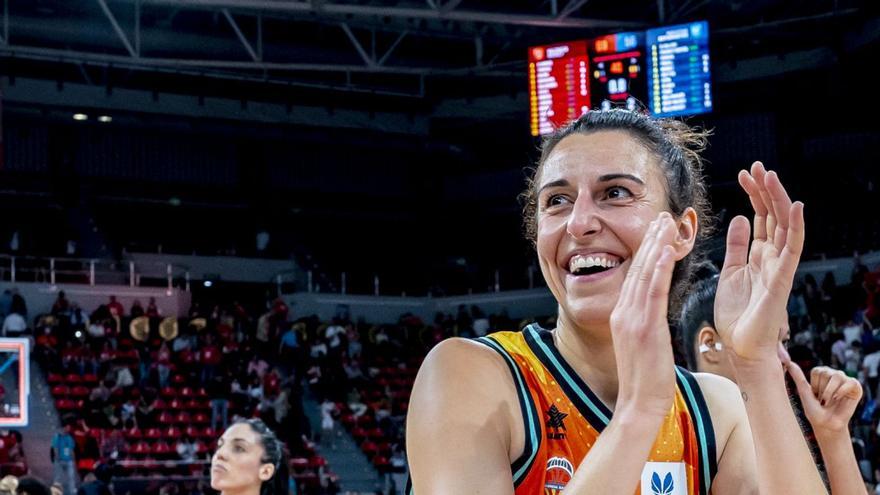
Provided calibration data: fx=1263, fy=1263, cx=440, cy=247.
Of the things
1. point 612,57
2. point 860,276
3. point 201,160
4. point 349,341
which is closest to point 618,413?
point 612,57

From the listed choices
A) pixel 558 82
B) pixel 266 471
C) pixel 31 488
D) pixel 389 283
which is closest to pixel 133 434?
pixel 558 82

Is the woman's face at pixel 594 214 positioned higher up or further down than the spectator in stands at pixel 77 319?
further down

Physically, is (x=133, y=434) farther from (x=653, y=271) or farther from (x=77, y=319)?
(x=653, y=271)

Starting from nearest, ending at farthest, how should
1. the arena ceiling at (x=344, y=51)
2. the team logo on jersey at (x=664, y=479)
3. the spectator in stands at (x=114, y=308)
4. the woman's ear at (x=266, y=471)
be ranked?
the team logo on jersey at (x=664, y=479)
the woman's ear at (x=266, y=471)
the arena ceiling at (x=344, y=51)
the spectator in stands at (x=114, y=308)

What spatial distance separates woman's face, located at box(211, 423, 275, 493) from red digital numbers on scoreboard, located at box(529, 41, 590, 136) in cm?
970

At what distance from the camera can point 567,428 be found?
2441 millimetres

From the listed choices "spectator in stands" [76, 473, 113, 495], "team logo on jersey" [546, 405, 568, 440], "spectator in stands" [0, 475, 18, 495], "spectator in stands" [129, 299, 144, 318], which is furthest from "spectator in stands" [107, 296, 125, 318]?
"team logo on jersey" [546, 405, 568, 440]

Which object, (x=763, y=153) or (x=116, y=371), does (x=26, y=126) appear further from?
(x=763, y=153)

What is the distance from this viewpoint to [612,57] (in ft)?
50.4

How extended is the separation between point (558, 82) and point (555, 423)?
43.9ft

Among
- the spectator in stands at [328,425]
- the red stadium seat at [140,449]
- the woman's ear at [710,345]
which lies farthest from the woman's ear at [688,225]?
the spectator in stands at [328,425]

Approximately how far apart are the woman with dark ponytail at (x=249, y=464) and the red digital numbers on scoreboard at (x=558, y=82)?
9596 mm

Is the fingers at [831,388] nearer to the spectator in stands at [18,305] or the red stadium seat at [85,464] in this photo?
the red stadium seat at [85,464]

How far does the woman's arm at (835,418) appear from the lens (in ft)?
9.12
